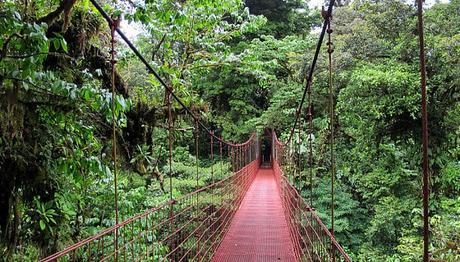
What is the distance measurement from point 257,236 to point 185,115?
4.33 ft

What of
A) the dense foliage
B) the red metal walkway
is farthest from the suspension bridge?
the dense foliage

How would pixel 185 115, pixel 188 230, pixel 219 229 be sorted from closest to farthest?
1. pixel 188 230
2. pixel 219 229
3. pixel 185 115

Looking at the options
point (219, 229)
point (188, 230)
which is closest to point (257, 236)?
point (219, 229)

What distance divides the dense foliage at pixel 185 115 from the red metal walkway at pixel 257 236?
54 cm

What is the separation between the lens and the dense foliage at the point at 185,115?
160cm

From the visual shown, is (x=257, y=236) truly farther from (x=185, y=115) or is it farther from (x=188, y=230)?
(x=185, y=115)

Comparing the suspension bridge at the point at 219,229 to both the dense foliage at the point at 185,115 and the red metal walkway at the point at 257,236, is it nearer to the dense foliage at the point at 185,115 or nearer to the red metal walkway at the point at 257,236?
the red metal walkway at the point at 257,236

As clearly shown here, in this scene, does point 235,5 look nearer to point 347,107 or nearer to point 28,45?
point 347,107

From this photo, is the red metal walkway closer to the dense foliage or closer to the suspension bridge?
the suspension bridge

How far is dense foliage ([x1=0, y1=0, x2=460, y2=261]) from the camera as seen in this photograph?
5.25 ft

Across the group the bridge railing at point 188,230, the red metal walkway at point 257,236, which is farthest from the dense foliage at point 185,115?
the red metal walkway at point 257,236

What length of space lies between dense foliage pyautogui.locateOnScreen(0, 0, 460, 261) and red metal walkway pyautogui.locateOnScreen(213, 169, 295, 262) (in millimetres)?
541

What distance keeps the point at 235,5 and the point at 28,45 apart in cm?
283

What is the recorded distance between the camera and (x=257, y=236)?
11.3ft
